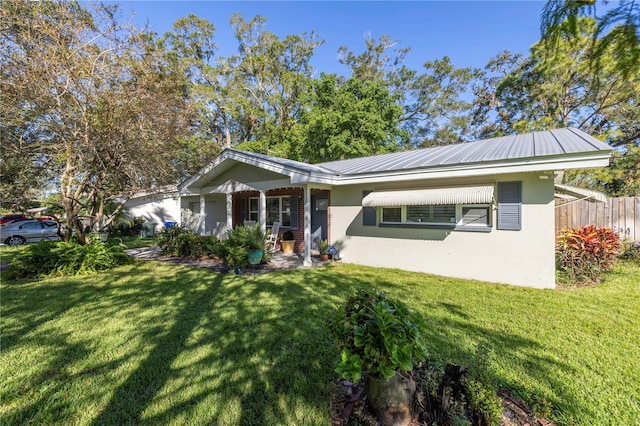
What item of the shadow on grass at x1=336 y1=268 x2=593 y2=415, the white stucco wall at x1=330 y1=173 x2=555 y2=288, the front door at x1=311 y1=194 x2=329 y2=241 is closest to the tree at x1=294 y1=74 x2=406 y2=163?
the front door at x1=311 y1=194 x2=329 y2=241

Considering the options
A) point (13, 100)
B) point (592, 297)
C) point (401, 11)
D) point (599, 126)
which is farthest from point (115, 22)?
point (599, 126)

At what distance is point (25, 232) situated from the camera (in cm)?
1475

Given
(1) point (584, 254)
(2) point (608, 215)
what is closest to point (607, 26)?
(1) point (584, 254)

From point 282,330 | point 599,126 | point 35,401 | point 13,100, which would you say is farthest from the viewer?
point 599,126

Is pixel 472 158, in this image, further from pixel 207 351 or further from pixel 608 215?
pixel 207 351

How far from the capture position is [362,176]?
338 inches

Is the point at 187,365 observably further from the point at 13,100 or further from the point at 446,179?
the point at 13,100

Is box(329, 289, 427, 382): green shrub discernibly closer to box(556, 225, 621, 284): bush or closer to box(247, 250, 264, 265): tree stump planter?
box(247, 250, 264, 265): tree stump planter

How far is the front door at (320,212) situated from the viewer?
35.4 ft

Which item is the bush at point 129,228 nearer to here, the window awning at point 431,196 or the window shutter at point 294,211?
the window shutter at point 294,211

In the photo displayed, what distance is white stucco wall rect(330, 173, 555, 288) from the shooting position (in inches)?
249

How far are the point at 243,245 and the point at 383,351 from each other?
24.1 ft

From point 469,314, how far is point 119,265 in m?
10.2

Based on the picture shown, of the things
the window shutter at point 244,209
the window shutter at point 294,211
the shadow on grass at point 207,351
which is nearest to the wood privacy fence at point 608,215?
the shadow on grass at point 207,351
